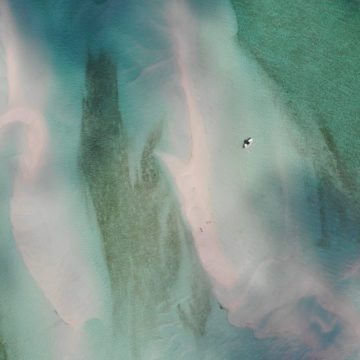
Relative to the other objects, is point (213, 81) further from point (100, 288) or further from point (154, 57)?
point (100, 288)

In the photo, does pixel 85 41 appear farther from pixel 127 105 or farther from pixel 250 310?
pixel 250 310

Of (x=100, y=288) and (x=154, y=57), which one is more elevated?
(x=154, y=57)

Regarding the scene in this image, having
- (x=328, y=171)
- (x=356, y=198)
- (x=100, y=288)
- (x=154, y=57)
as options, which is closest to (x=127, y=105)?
(x=154, y=57)

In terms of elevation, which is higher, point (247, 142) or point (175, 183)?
point (247, 142)

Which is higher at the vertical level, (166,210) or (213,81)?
(213,81)

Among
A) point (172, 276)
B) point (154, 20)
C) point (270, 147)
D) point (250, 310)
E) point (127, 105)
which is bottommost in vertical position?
point (250, 310)

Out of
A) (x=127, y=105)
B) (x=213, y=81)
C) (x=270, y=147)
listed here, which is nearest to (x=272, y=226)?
(x=270, y=147)
